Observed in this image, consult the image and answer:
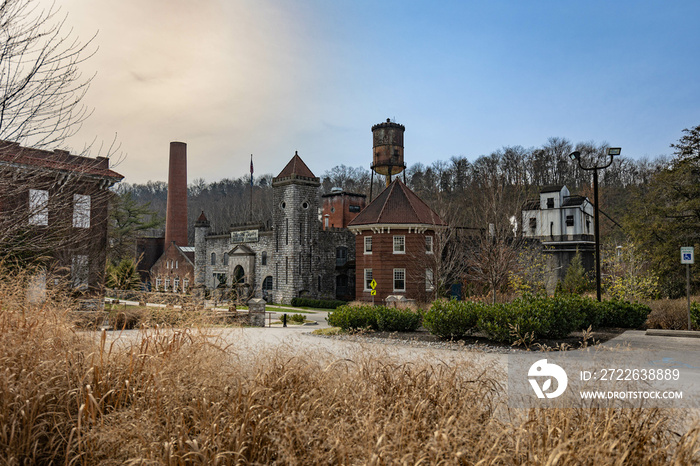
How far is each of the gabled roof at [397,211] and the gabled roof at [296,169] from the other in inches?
337

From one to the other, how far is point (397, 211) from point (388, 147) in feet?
46.4

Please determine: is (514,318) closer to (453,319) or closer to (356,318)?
(453,319)

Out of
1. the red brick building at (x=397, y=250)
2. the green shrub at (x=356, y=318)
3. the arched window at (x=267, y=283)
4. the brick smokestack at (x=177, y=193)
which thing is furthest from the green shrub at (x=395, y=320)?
the brick smokestack at (x=177, y=193)

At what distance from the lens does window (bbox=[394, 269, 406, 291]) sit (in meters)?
33.7

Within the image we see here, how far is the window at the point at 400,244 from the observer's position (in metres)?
34.0

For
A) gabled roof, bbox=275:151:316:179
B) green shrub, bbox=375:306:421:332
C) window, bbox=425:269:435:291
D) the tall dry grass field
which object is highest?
gabled roof, bbox=275:151:316:179

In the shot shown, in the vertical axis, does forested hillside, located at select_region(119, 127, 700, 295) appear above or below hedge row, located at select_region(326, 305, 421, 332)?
above

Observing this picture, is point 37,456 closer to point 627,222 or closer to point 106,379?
point 106,379

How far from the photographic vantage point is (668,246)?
22297mm

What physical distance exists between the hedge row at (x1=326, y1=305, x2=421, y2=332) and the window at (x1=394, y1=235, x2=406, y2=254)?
16.8 meters

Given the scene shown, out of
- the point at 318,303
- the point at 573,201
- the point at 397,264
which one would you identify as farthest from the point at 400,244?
the point at 573,201

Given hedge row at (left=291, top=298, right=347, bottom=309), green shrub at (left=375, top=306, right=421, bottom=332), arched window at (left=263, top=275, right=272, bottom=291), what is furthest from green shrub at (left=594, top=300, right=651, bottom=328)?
arched window at (left=263, top=275, right=272, bottom=291)

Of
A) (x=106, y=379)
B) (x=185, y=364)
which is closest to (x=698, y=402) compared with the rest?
(x=185, y=364)

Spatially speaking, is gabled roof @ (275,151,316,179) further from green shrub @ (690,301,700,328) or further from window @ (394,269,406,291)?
green shrub @ (690,301,700,328)
